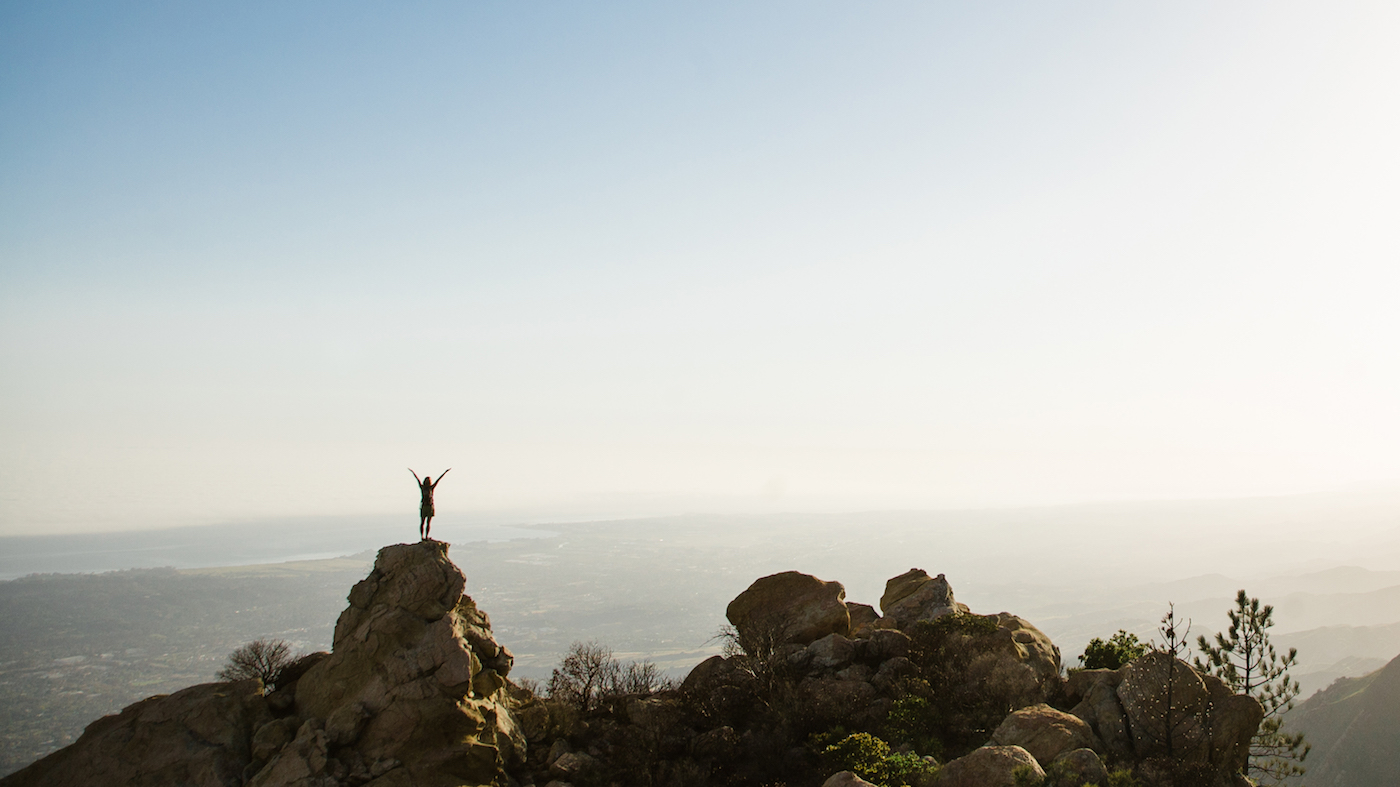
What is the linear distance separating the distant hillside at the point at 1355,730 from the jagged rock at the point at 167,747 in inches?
5819

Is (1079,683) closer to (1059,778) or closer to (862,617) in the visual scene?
(1059,778)

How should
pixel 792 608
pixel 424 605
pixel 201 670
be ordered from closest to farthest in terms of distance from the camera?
1. pixel 424 605
2. pixel 792 608
3. pixel 201 670

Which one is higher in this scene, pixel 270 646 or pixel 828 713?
pixel 270 646

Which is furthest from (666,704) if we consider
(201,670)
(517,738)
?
(201,670)

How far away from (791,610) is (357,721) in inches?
902

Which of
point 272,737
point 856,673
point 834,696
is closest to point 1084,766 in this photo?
point 834,696

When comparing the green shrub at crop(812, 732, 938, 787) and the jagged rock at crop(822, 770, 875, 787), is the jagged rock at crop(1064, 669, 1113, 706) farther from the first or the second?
the jagged rock at crop(822, 770, 875, 787)

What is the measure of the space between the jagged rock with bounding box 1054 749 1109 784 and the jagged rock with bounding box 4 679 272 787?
26.7 metres

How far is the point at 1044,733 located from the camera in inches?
949

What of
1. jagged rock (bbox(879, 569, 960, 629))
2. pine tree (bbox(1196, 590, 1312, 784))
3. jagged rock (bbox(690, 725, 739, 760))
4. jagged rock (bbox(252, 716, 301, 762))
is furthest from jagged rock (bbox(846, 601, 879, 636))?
jagged rock (bbox(252, 716, 301, 762))

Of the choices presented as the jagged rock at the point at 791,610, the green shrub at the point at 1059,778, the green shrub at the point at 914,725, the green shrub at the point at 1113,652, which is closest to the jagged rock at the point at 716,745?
the green shrub at the point at 914,725

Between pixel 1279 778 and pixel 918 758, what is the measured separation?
13931 millimetres

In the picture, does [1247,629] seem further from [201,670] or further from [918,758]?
[201,670]

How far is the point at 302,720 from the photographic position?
24.9m
